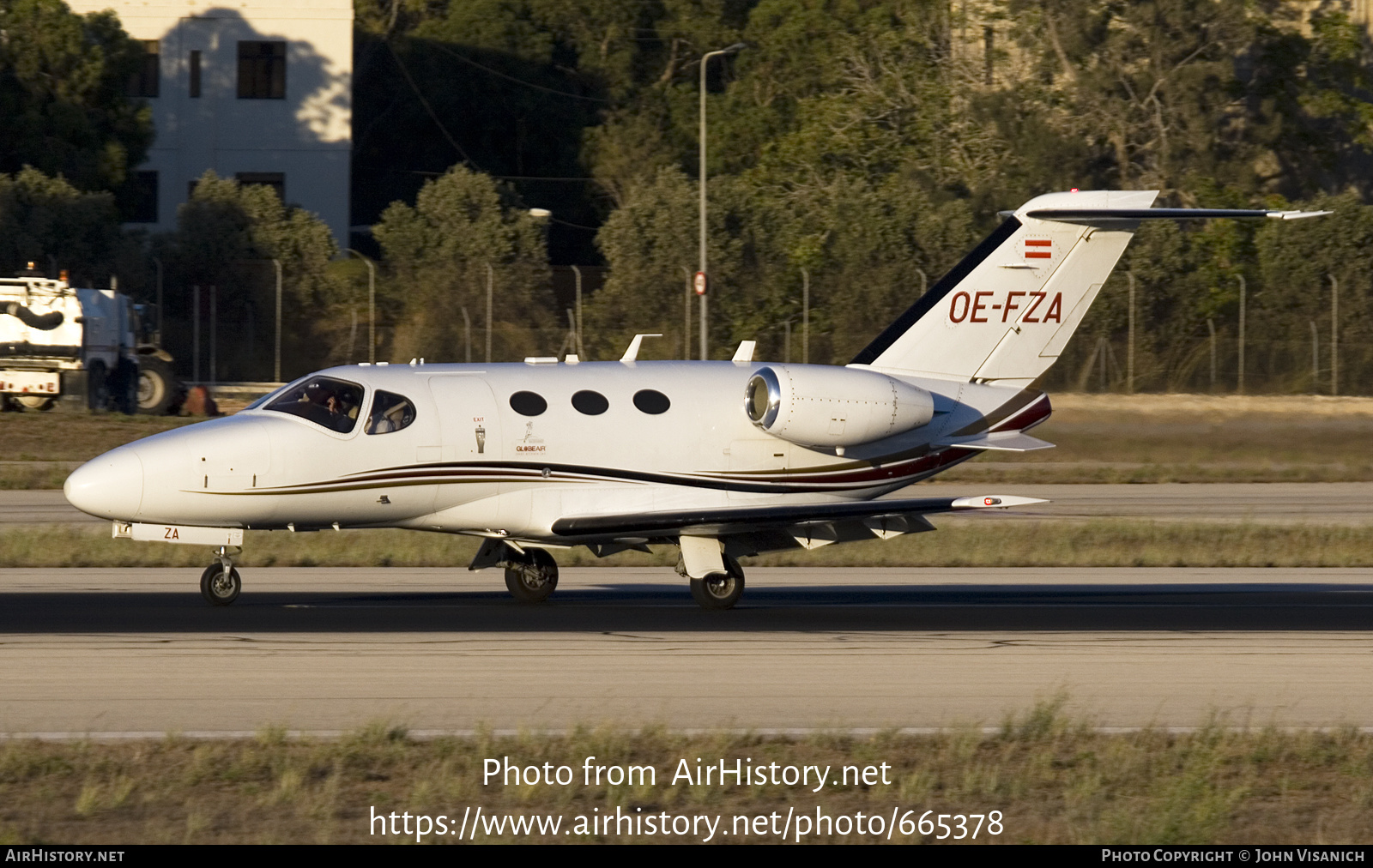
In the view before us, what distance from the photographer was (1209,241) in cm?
5216

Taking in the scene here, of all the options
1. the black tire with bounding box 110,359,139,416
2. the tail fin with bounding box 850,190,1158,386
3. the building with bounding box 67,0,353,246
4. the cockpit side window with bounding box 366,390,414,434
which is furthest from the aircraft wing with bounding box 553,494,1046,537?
the building with bounding box 67,0,353,246

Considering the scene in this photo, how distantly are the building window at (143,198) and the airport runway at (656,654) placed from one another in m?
41.2

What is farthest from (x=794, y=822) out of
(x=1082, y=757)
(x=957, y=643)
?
(x=957, y=643)

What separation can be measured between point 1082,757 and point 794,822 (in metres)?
2.39

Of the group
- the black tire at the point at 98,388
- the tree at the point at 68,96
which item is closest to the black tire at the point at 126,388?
the black tire at the point at 98,388

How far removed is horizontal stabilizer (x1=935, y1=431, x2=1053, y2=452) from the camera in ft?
61.8

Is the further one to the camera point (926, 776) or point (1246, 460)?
point (1246, 460)

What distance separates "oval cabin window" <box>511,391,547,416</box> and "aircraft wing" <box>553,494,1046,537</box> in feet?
3.67

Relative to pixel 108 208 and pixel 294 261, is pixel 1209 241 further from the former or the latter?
pixel 108 208

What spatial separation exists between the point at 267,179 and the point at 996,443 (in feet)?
152

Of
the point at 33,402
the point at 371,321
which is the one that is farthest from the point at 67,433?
the point at 371,321

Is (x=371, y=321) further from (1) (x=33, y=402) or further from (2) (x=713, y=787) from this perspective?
(2) (x=713, y=787)

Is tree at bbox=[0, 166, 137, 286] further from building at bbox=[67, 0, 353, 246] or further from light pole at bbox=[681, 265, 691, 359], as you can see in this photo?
light pole at bbox=[681, 265, 691, 359]

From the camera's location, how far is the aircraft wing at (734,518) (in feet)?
53.9
